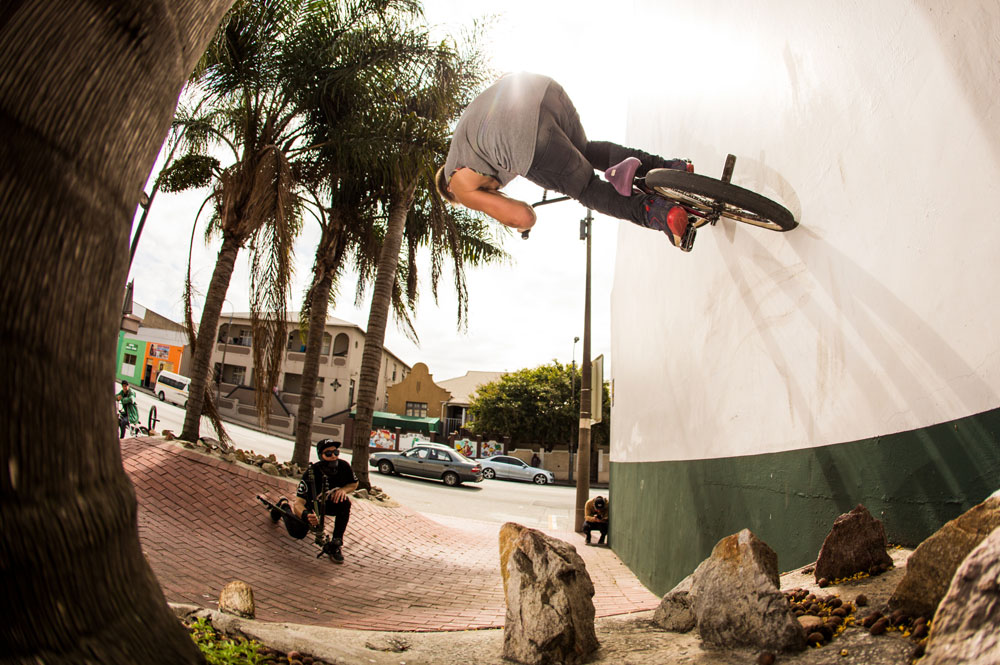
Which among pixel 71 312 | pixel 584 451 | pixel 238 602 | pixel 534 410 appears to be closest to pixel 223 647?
pixel 238 602

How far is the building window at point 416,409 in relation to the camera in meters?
45.2

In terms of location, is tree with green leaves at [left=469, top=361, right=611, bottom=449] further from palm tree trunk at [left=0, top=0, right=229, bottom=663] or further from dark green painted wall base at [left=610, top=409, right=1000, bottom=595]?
palm tree trunk at [left=0, top=0, right=229, bottom=663]

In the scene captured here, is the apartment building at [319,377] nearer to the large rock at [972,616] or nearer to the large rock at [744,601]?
the large rock at [744,601]

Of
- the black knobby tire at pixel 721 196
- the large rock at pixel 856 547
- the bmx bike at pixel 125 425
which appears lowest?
the bmx bike at pixel 125 425

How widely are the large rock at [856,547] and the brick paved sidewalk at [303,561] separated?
8.32 feet

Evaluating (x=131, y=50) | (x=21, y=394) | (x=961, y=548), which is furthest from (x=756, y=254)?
(x=21, y=394)

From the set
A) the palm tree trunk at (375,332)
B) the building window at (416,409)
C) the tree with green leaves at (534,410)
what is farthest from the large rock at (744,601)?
the building window at (416,409)

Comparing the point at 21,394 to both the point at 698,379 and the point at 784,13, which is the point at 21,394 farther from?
the point at 698,379

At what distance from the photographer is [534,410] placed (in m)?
34.6

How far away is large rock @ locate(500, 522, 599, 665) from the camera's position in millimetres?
2426

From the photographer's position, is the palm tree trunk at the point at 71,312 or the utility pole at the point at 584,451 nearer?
the palm tree trunk at the point at 71,312

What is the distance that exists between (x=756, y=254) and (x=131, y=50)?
133 inches

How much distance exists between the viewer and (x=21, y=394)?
93 centimetres

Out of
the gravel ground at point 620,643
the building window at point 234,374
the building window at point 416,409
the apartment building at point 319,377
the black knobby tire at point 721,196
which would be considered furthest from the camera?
the building window at point 416,409
